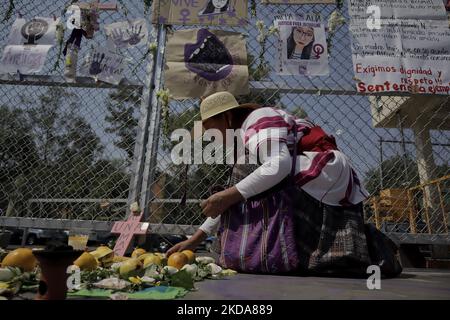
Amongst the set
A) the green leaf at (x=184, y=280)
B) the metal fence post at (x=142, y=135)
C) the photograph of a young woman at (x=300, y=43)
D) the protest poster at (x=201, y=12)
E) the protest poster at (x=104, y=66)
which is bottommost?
the green leaf at (x=184, y=280)

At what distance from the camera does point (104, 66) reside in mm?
3172

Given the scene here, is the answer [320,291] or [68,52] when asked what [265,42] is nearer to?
[68,52]

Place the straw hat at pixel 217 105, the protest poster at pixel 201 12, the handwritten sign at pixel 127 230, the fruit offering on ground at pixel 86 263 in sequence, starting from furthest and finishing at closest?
the protest poster at pixel 201 12 → the handwritten sign at pixel 127 230 → the straw hat at pixel 217 105 → the fruit offering on ground at pixel 86 263

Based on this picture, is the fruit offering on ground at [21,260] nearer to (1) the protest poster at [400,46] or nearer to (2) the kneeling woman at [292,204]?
(2) the kneeling woman at [292,204]

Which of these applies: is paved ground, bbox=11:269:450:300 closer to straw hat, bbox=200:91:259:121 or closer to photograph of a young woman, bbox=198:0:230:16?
straw hat, bbox=200:91:259:121

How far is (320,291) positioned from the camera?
1.37m

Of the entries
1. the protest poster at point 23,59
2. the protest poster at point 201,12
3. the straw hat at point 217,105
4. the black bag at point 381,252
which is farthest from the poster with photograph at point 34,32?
the black bag at point 381,252

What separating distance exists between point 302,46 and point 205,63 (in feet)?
3.03

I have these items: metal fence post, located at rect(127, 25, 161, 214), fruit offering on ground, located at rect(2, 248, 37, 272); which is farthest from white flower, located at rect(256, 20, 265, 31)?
fruit offering on ground, located at rect(2, 248, 37, 272)

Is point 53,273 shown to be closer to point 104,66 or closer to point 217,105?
point 217,105

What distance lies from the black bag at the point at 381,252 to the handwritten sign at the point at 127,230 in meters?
1.58

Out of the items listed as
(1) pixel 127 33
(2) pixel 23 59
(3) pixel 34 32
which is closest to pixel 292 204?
(1) pixel 127 33

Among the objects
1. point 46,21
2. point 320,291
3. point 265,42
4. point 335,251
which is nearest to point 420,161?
point 265,42

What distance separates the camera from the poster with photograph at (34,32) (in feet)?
11.4
